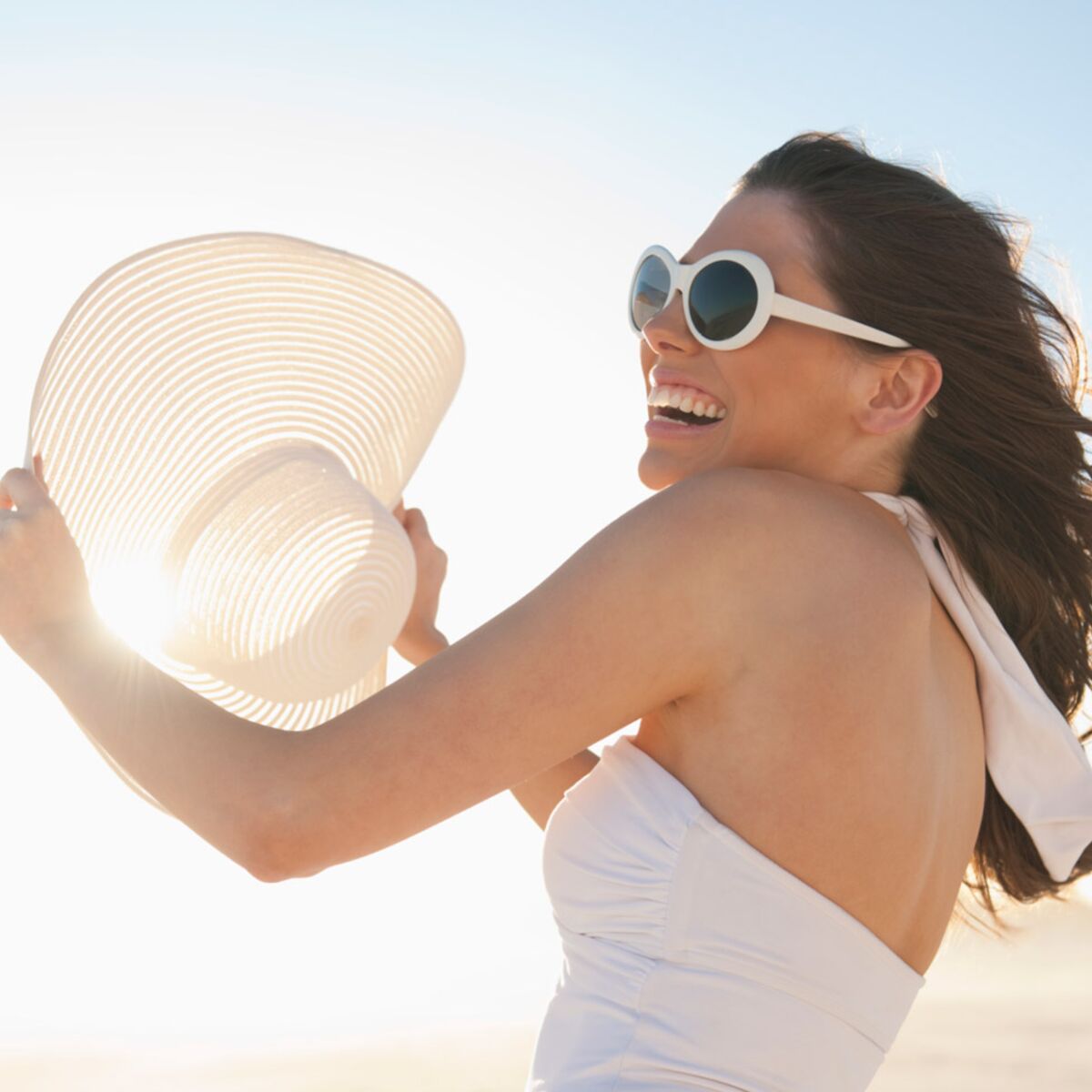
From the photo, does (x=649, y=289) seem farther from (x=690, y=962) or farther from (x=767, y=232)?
(x=690, y=962)

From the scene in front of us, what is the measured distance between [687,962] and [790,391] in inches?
37.9

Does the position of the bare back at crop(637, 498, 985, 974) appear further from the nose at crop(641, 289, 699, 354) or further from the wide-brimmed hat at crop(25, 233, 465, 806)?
the wide-brimmed hat at crop(25, 233, 465, 806)

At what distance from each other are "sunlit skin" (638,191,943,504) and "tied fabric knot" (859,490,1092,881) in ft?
0.31

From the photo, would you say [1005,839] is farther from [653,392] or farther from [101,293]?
[101,293]

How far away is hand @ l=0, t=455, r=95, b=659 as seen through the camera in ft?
6.72

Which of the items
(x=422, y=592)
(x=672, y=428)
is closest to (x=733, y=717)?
(x=672, y=428)

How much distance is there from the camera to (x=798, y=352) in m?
2.38

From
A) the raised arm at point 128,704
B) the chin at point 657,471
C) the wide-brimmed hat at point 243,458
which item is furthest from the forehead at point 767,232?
the raised arm at point 128,704

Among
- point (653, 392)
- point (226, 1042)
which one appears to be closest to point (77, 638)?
point (653, 392)

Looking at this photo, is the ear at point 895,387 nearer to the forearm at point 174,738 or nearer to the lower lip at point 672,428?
the lower lip at point 672,428

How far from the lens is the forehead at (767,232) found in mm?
2418

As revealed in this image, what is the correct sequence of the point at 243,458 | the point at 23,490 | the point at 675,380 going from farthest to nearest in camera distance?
the point at 243,458, the point at 675,380, the point at 23,490

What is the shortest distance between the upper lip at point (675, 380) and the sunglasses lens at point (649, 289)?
13 cm

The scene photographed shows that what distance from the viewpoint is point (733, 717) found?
6.42ft
